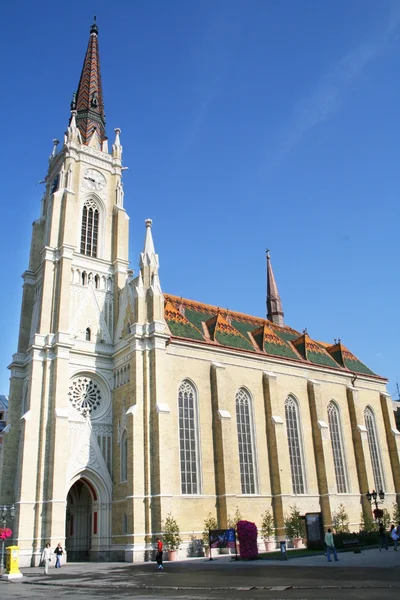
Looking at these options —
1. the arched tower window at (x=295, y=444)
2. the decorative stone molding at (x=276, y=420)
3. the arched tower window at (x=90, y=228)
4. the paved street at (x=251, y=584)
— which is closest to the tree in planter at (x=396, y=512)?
the arched tower window at (x=295, y=444)

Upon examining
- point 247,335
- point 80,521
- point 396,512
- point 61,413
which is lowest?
point 396,512

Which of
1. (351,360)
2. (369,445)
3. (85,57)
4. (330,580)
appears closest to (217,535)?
(330,580)

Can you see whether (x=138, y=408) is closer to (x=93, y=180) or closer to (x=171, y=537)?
(x=171, y=537)

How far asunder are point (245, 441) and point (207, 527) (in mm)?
7228

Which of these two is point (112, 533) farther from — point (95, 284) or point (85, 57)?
point (85, 57)

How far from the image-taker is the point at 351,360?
50531 mm

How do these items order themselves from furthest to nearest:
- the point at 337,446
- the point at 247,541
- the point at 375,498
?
the point at 337,446, the point at 375,498, the point at 247,541

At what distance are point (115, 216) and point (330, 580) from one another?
33.7m

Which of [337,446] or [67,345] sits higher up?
[67,345]

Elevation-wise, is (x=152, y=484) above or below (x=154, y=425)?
below

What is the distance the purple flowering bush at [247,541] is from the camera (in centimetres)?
2561

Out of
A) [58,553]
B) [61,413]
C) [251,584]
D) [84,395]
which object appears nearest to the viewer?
[251,584]

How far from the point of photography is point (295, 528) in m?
34.5

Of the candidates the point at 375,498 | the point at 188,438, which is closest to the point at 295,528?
the point at 375,498
